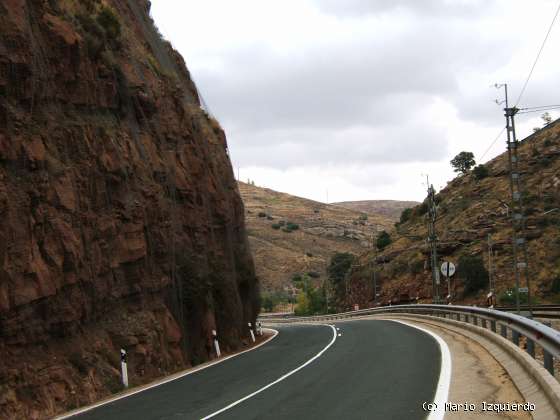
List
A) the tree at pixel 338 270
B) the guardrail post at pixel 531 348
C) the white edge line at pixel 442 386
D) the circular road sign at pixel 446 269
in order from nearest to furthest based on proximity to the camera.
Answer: the white edge line at pixel 442 386, the guardrail post at pixel 531 348, the circular road sign at pixel 446 269, the tree at pixel 338 270

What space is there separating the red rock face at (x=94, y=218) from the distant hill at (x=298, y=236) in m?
91.0

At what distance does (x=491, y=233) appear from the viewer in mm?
68500

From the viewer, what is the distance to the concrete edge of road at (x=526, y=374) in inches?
326

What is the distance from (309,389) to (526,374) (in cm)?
384

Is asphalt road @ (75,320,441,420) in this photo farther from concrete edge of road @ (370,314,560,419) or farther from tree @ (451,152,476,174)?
tree @ (451,152,476,174)

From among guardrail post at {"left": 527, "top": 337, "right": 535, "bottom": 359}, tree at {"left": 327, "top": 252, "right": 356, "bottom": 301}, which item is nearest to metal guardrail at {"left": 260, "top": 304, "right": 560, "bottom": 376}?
guardrail post at {"left": 527, "top": 337, "right": 535, "bottom": 359}

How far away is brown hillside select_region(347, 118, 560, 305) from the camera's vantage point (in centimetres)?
5922

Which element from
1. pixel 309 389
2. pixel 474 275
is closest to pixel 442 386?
pixel 309 389

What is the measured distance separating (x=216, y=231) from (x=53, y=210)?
13950 mm

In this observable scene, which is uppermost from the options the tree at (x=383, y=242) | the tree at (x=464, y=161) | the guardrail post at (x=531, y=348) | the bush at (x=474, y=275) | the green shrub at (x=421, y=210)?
the tree at (x=464, y=161)

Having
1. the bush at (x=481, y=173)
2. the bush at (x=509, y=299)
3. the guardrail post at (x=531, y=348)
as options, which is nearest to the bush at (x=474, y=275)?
the bush at (x=509, y=299)

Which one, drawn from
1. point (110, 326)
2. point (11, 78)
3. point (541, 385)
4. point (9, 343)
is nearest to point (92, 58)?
point (11, 78)

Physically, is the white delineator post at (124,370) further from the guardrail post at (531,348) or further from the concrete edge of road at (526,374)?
the guardrail post at (531,348)

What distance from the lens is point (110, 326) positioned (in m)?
18.2
